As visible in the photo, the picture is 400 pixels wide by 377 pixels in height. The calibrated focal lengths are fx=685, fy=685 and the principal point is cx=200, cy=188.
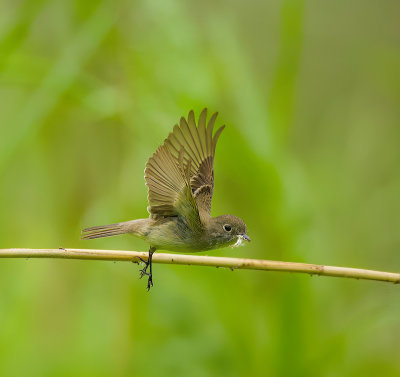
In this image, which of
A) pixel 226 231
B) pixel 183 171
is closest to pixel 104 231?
pixel 226 231

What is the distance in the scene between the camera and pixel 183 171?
3.06 metres

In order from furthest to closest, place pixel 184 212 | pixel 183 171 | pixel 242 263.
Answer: pixel 184 212
pixel 183 171
pixel 242 263

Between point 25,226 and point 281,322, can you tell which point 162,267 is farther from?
point 25,226

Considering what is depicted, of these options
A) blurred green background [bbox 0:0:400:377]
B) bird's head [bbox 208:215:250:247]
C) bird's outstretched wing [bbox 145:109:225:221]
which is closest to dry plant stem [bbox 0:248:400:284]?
blurred green background [bbox 0:0:400:377]

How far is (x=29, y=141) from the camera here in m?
4.05

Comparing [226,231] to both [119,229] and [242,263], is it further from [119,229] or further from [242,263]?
[242,263]

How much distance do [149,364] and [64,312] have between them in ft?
2.75

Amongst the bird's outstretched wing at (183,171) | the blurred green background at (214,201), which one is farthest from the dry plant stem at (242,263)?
the bird's outstretched wing at (183,171)

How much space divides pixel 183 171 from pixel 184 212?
23.5 inches

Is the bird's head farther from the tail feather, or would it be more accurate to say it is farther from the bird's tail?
the tail feather

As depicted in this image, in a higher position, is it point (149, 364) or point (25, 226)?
point (25, 226)

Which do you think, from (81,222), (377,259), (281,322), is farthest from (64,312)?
(377,259)

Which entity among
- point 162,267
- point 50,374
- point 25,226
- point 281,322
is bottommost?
point 50,374

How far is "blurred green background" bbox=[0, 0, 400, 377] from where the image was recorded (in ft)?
10.6
